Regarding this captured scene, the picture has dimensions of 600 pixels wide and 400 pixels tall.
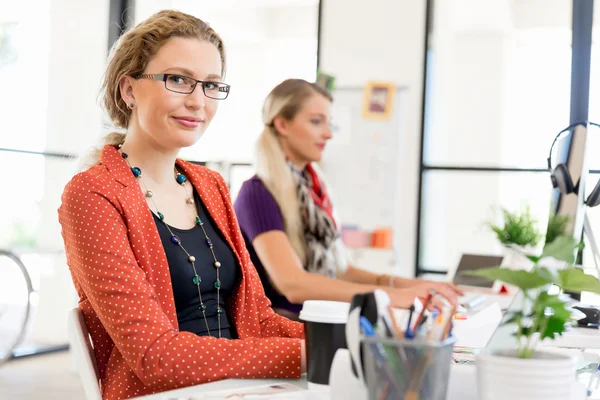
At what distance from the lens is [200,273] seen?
151 centimetres

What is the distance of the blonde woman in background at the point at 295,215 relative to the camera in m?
2.31

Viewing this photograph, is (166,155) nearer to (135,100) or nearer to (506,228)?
(135,100)

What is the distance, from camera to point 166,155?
1572mm

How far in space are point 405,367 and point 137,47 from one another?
105 centimetres

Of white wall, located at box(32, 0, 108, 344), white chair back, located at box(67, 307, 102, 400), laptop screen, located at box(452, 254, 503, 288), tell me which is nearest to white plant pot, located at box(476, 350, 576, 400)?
white chair back, located at box(67, 307, 102, 400)

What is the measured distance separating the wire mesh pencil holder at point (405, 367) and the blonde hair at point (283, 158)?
168 centimetres

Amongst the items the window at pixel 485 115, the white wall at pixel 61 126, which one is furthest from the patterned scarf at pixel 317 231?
the white wall at pixel 61 126

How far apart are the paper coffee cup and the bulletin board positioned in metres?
4.14

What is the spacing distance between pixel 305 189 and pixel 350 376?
1744 millimetres

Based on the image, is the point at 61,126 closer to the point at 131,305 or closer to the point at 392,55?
the point at 392,55

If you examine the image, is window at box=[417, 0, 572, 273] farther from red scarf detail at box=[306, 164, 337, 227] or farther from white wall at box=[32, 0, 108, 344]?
red scarf detail at box=[306, 164, 337, 227]

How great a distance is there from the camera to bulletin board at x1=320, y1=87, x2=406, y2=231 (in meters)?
5.17

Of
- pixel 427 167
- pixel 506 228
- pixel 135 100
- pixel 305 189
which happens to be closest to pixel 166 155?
pixel 135 100

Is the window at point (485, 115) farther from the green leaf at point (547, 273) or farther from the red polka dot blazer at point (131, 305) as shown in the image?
the green leaf at point (547, 273)
